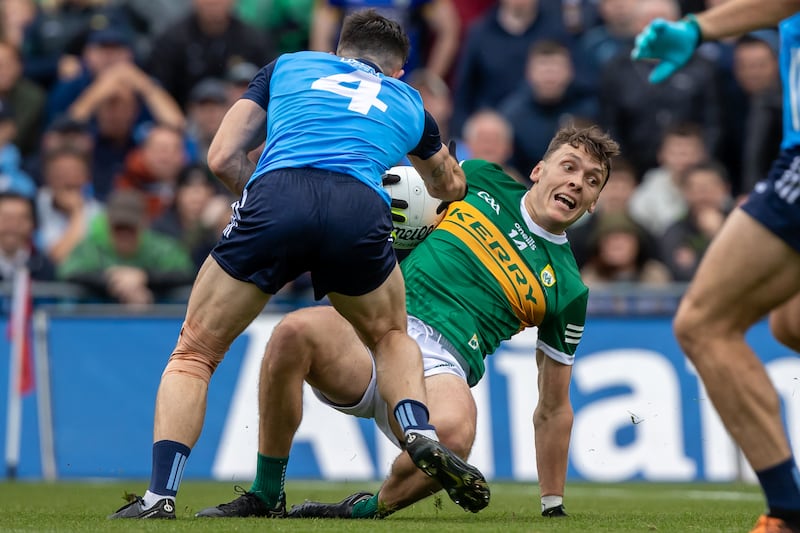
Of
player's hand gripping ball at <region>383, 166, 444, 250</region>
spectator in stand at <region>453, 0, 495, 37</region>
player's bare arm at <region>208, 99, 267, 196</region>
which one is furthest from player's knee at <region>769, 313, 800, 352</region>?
spectator in stand at <region>453, 0, 495, 37</region>

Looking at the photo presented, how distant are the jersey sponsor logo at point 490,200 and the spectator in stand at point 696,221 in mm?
5270

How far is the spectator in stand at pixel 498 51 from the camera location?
1488 centimetres

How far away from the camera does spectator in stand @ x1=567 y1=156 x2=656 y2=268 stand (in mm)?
12680

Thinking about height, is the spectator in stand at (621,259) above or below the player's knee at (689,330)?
above

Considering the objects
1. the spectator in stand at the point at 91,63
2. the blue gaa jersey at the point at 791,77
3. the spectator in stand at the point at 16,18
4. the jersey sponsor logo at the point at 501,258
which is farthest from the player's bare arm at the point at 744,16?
the spectator in stand at the point at 16,18

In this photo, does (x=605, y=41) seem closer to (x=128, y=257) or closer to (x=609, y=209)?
(x=609, y=209)

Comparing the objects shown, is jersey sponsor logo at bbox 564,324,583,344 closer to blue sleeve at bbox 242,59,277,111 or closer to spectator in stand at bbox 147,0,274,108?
blue sleeve at bbox 242,59,277,111

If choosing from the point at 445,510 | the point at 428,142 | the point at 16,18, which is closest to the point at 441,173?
the point at 428,142

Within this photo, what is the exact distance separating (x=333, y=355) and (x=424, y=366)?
1.45ft

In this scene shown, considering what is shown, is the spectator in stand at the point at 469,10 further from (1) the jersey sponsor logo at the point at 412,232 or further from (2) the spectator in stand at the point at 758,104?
(1) the jersey sponsor logo at the point at 412,232

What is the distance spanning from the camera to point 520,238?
743 cm

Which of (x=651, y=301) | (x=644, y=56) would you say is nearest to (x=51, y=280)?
(x=651, y=301)

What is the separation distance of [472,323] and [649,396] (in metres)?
4.58

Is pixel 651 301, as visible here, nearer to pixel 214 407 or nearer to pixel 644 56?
pixel 214 407
